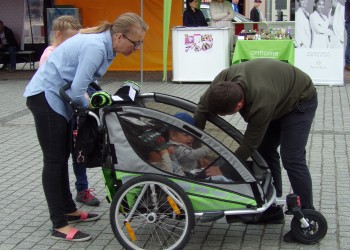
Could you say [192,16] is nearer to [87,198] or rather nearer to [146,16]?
[146,16]

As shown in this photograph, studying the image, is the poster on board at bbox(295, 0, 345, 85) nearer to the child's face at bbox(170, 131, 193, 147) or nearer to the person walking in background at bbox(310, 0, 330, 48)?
the person walking in background at bbox(310, 0, 330, 48)

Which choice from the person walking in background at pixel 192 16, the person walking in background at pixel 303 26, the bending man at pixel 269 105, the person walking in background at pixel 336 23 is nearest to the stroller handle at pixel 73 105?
the bending man at pixel 269 105

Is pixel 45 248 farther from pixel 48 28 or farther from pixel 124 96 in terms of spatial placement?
pixel 48 28

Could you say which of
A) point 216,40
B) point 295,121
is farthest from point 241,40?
point 295,121

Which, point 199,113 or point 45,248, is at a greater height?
point 199,113

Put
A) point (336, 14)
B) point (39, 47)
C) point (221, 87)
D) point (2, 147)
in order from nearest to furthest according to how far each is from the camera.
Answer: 1. point (221, 87)
2. point (2, 147)
3. point (336, 14)
4. point (39, 47)

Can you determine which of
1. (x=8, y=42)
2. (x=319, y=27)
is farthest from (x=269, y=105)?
(x=8, y=42)

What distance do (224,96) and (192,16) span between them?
8969 millimetres

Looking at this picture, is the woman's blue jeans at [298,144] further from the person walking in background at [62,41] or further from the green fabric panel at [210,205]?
the person walking in background at [62,41]

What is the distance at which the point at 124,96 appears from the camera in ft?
13.1

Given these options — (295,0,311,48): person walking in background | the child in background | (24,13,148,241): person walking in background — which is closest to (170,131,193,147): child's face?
(24,13,148,241): person walking in background

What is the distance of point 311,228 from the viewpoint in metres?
4.02

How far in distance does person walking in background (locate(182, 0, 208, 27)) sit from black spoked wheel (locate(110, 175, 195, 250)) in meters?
8.68

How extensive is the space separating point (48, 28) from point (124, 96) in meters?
10.1
